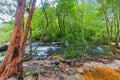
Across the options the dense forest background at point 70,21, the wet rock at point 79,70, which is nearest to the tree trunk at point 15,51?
the dense forest background at point 70,21

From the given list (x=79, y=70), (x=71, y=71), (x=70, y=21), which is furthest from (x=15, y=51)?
(x=70, y=21)

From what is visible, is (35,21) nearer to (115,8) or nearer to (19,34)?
(115,8)

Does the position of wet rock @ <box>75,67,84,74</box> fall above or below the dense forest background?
below

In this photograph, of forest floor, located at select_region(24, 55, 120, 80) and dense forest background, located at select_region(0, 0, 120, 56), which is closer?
forest floor, located at select_region(24, 55, 120, 80)

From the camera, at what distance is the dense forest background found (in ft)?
43.5

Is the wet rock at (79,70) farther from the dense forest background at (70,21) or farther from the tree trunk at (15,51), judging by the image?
the tree trunk at (15,51)

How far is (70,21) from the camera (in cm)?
2094

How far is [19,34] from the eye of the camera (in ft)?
18.9

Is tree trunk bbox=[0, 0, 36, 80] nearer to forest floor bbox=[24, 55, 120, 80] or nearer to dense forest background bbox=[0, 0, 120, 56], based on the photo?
forest floor bbox=[24, 55, 120, 80]

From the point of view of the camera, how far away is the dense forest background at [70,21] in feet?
43.5

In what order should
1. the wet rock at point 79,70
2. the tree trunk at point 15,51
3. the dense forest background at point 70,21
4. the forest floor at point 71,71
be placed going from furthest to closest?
the dense forest background at point 70,21
the wet rock at point 79,70
the forest floor at point 71,71
the tree trunk at point 15,51

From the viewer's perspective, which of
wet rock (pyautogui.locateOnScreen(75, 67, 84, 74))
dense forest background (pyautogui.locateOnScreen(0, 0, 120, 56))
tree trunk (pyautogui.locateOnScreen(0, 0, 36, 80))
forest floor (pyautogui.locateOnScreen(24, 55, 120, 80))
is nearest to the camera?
tree trunk (pyautogui.locateOnScreen(0, 0, 36, 80))

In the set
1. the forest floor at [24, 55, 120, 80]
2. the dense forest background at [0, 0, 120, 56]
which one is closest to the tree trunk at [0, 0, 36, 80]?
the forest floor at [24, 55, 120, 80]

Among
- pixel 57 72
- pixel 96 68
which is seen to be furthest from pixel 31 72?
pixel 96 68
